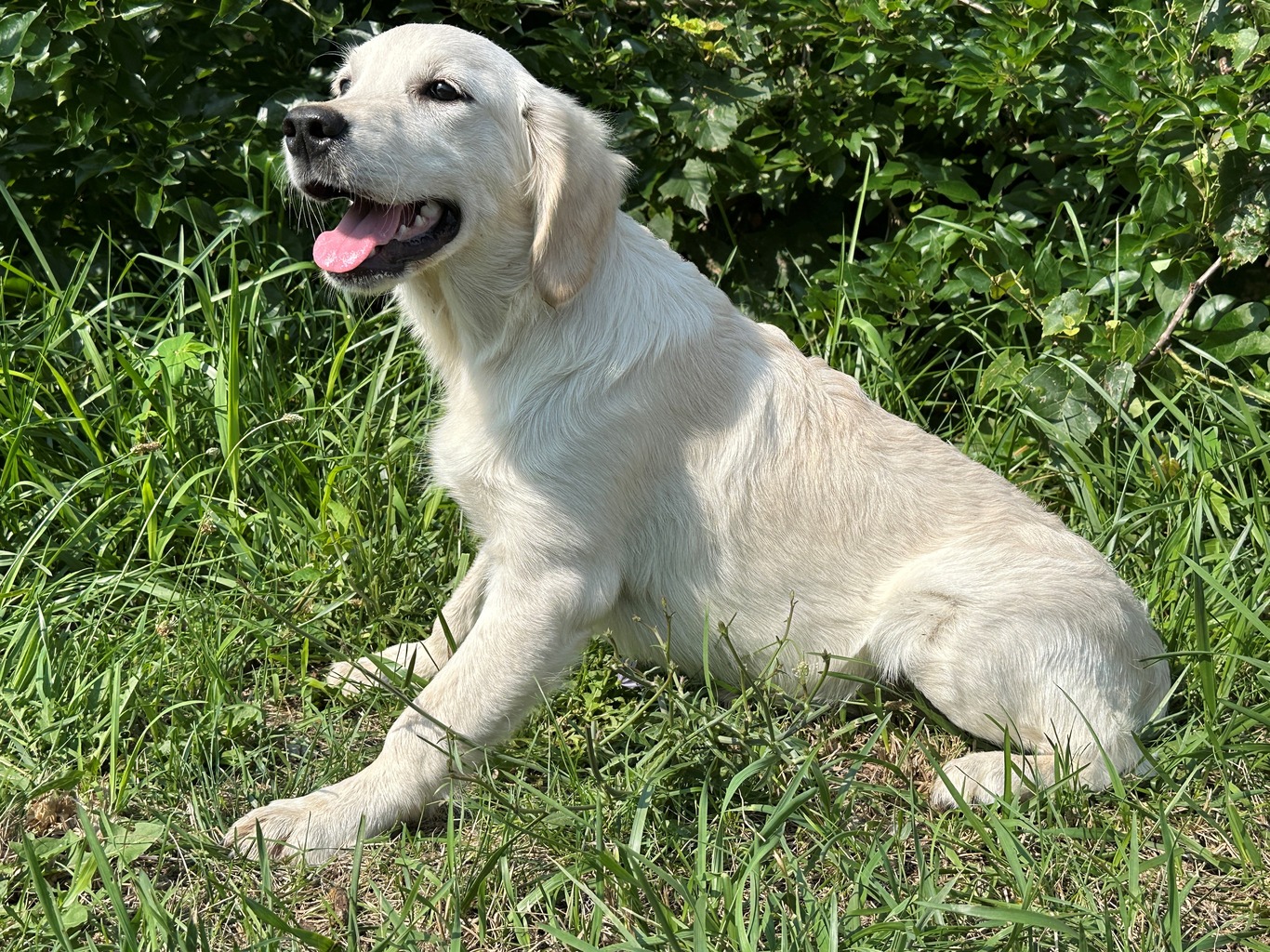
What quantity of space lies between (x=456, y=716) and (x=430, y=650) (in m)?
0.59

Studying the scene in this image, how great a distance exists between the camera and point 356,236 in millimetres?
2945

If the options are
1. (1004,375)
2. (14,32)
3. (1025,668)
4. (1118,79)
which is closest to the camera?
(1025,668)

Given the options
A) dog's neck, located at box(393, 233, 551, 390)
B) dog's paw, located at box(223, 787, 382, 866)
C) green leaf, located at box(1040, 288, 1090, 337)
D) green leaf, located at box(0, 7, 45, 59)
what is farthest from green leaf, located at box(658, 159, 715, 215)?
dog's paw, located at box(223, 787, 382, 866)

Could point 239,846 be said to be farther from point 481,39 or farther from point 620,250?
point 481,39

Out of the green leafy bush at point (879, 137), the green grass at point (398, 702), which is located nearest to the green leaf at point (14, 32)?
the green leafy bush at point (879, 137)

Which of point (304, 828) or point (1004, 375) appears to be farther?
point (1004, 375)

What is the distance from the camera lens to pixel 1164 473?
154 inches

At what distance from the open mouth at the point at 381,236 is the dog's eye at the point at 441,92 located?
0.82 ft

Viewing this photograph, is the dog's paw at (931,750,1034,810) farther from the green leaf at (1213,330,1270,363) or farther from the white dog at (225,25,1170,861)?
the green leaf at (1213,330,1270,363)

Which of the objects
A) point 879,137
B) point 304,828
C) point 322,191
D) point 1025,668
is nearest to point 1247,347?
point 879,137

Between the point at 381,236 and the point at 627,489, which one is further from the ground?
the point at 381,236

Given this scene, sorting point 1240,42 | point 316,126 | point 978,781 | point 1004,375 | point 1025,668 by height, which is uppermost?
point 1240,42

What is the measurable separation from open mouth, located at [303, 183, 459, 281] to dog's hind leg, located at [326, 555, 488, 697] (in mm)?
908

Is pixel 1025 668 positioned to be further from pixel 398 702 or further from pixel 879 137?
pixel 879 137
